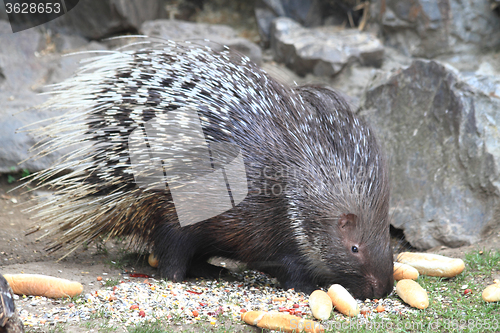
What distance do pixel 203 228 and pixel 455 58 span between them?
16.8ft

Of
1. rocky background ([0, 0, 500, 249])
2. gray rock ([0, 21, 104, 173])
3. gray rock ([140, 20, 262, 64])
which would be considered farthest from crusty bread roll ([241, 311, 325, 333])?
gray rock ([140, 20, 262, 64])

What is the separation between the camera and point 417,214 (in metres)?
4.55

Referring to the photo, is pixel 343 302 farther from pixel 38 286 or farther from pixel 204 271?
pixel 38 286

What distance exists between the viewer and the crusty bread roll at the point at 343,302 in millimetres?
2895

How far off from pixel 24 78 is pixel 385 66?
513 centimetres

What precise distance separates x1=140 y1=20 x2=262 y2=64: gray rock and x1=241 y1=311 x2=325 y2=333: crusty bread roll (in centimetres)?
481

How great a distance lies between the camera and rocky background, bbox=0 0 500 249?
4422 mm

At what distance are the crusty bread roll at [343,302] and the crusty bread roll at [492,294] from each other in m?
0.80

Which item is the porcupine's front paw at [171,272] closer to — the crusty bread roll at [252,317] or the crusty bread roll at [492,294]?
the crusty bread roll at [252,317]

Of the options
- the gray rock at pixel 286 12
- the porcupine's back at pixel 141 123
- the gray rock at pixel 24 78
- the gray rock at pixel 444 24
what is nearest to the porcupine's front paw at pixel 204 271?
the porcupine's back at pixel 141 123

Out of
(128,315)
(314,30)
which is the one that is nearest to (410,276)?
(128,315)

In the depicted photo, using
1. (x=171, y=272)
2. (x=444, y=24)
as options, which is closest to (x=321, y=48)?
(x=444, y=24)

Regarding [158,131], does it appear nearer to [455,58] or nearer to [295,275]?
[295,275]

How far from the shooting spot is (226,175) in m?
3.23
